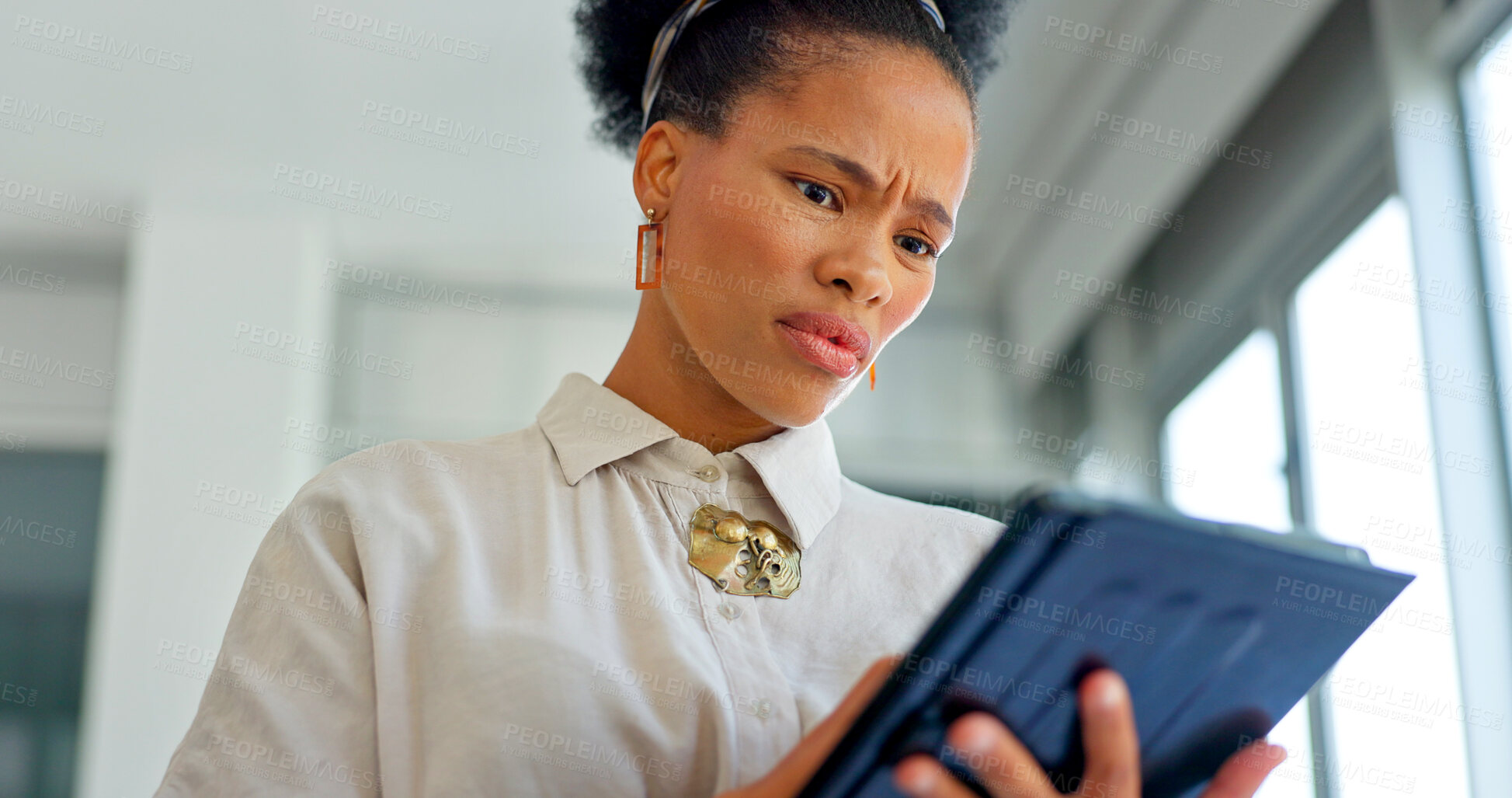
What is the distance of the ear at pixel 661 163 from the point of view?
115 centimetres

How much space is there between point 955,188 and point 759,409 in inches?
11.0

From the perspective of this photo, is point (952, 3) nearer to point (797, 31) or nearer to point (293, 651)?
point (797, 31)

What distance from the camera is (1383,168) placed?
2746 mm

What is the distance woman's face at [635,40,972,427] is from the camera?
1011 millimetres

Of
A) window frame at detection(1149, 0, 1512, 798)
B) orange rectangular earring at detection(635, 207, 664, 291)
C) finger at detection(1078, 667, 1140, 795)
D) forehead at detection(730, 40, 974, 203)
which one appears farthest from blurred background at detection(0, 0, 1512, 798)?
finger at detection(1078, 667, 1140, 795)

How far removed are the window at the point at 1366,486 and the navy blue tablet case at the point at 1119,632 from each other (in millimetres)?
1740

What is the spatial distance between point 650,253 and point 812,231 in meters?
0.20

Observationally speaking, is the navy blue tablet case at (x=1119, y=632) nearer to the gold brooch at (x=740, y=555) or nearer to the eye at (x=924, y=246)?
the gold brooch at (x=740, y=555)

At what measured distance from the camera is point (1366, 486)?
108 inches

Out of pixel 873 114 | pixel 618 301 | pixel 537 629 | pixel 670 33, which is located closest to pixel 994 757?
pixel 537 629

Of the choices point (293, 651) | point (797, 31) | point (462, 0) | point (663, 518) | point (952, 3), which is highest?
point (462, 0)

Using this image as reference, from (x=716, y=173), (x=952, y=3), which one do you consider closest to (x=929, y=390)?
(x=952, y=3)

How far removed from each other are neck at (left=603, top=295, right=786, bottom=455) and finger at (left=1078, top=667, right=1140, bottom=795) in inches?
19.4

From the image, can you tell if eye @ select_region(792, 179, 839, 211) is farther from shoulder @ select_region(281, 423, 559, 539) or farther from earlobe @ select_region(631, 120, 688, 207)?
shoulder @ select_region(281, 423, 559, 539)
